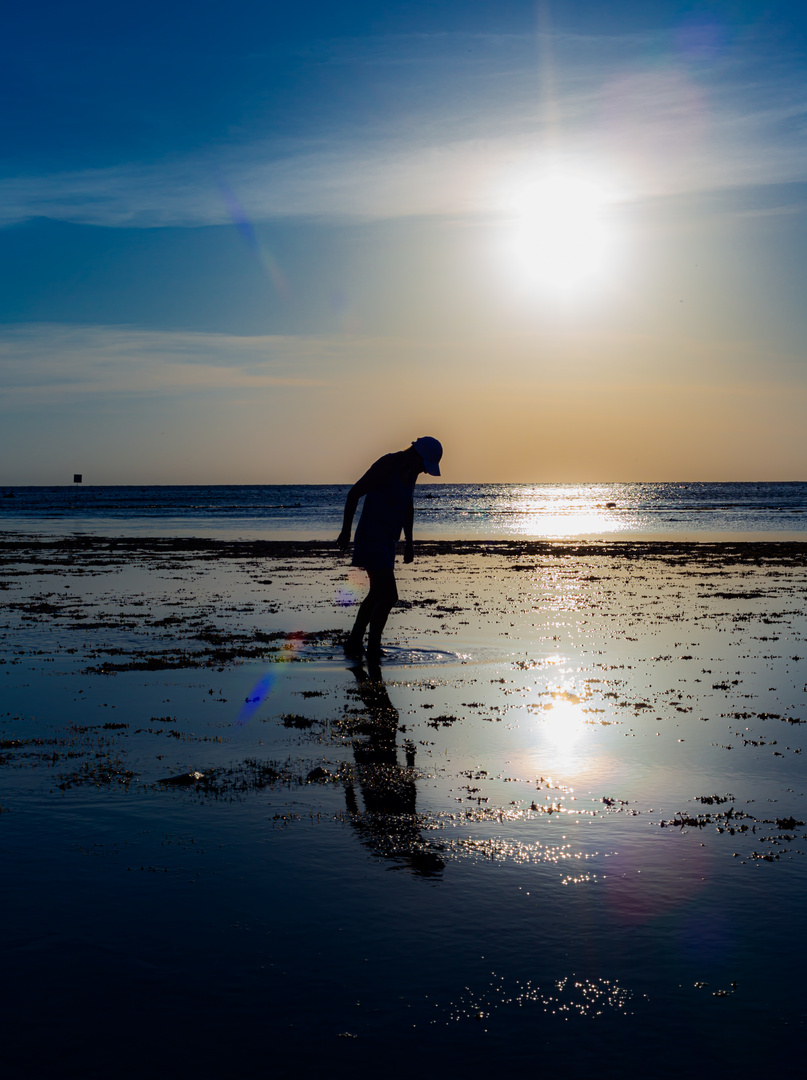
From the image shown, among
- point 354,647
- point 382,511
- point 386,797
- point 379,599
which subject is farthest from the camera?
point 354,647

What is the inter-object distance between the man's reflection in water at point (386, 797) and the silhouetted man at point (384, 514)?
278 cm

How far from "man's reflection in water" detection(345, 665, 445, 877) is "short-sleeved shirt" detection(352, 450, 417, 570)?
2.96 m

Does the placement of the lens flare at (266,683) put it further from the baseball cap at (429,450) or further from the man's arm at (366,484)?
the baseball cap at (429,450)

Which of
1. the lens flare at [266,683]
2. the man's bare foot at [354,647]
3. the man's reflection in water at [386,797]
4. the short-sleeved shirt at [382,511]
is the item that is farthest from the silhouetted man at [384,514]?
the man's reflection in water at [386,797]

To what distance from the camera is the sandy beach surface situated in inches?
148

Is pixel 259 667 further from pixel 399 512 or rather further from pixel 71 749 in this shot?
pixel 71 749

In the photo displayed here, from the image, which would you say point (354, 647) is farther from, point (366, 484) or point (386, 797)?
point (386, 797)

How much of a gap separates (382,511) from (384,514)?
48mm

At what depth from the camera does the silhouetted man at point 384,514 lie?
12.5 meters

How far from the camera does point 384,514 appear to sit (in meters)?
12.8

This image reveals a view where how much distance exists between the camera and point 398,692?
36.8 ft

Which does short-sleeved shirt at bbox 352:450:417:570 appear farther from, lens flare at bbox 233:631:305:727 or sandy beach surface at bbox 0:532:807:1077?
lens flare at bbox 233:631:305:727

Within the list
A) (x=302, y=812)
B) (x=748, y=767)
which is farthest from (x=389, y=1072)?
(x=748, y=767)

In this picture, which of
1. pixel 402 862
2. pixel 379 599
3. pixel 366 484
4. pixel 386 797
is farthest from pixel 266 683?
pixel 402 862
